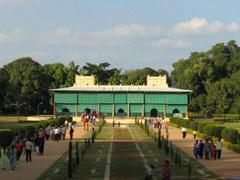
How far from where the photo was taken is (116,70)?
460 feet

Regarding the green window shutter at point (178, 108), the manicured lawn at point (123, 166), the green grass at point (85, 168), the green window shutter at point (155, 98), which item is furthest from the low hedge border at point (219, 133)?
the green window shutter at point (178, 108)

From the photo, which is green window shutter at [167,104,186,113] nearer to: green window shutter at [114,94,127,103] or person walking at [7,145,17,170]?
green window shutter at [114,94,127,103]

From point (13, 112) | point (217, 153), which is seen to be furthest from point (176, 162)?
point (13, 112)

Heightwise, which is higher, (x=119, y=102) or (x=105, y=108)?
(x=119, y=102)

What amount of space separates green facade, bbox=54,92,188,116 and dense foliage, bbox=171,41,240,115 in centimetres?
646

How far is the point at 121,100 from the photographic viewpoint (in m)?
105

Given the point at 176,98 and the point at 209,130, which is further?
the point at 176,98

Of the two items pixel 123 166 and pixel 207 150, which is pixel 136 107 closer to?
pixel 207 150

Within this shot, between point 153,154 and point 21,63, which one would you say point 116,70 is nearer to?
point 21,63

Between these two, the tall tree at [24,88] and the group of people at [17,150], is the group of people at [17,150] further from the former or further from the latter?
the tall tree at [24,88]

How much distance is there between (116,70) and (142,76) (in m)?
10.3

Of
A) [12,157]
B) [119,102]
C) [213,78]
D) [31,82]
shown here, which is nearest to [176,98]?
[119,102]

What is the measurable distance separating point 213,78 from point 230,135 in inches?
2953

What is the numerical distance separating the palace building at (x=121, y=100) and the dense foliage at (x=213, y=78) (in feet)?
18.3
